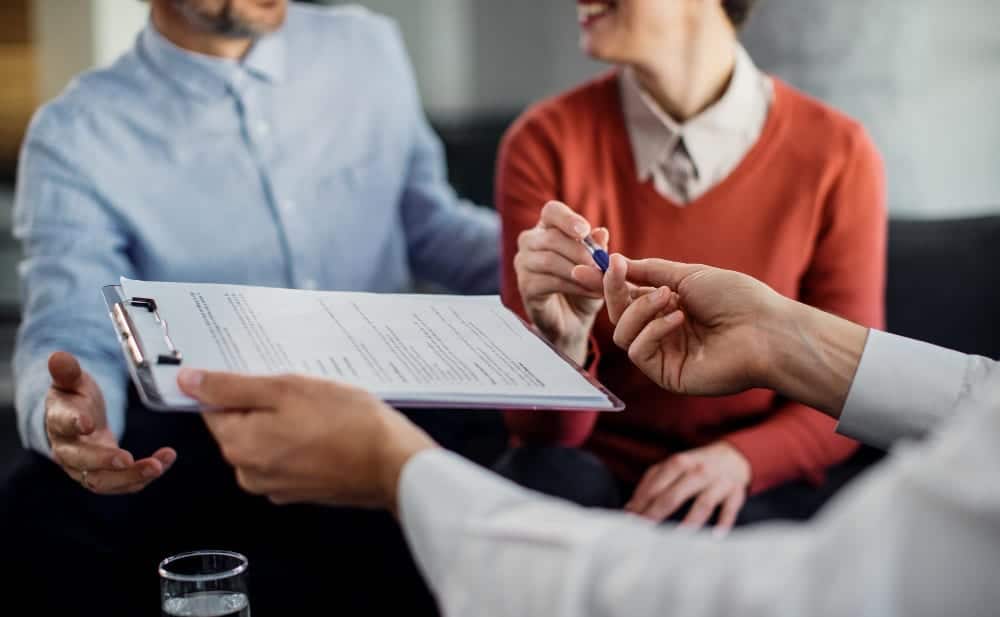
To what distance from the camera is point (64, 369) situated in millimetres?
952

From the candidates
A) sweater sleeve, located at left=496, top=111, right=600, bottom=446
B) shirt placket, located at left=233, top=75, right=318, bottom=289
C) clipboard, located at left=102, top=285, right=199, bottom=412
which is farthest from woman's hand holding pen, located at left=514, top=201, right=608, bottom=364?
shirt placket, located at left=233, top=75, right=318, bottom=289

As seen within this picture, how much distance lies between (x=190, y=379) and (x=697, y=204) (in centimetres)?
75

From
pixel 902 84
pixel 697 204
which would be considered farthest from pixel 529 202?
pixel 902 84

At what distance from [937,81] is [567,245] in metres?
1.41

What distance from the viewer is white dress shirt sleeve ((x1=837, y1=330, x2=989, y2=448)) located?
83cm

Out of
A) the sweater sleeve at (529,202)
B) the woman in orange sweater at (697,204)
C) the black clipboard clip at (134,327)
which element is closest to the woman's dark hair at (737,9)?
the woman in orange sweater at (697,204)

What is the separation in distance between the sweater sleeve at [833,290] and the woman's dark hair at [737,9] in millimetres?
227

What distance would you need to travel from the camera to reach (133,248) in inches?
51.8

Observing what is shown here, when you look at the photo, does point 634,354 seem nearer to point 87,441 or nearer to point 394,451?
point 394,451

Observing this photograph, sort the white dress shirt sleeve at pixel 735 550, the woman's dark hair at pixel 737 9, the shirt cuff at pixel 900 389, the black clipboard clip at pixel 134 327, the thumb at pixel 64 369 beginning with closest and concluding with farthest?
1. the white dress shirt sleeve at pixel 735 550
2. the black clipboard clip at pixel 134 327
3. the shirt cuff at pixel 900 389
4. the thumb at pixel 64 369
5. the woman's dark hair at pixel 737 9

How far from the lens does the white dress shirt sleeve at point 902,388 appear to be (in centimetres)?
83

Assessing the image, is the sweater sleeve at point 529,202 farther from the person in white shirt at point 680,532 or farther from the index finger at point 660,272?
the person in white shirt at point 680,532

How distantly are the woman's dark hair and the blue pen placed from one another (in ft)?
1.86

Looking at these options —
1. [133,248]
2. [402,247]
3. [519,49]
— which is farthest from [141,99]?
[519,49]
